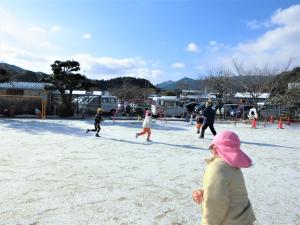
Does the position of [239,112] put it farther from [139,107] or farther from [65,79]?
[65,79]

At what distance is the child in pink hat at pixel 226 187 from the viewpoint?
278 centimetres

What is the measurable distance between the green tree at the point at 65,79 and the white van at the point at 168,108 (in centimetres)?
602

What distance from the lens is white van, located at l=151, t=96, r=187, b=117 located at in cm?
2878

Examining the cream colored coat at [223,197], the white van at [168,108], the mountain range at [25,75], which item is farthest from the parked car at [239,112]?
the cream colored coat at [223,197]

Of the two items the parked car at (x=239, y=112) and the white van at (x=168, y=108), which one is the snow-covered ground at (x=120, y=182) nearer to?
the white van at (x=168, y=108)

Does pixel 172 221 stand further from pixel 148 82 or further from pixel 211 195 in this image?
pixel 148 82

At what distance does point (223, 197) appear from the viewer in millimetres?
2771

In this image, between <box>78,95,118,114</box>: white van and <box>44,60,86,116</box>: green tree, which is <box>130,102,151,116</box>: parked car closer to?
<box>78,95,118,114</box>: white van

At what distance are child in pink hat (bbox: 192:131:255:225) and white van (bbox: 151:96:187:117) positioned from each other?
25.3 meters

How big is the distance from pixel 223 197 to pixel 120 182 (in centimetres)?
440

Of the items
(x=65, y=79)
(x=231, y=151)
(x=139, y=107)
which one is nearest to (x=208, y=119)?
(x=231, y=151)

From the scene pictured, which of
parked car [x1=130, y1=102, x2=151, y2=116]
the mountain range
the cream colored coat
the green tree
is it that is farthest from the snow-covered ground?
parked car [x1=130, y1=102, x2=151, y2=116]

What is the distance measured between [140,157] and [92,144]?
2.78 meters

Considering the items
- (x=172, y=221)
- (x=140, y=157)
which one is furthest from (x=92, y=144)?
(x=172, y=221)
